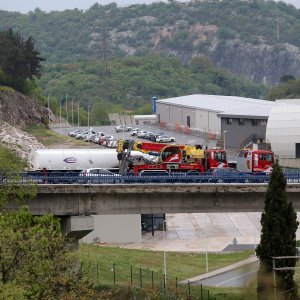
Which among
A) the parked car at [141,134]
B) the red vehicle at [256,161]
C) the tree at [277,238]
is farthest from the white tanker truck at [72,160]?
the parked car at [141,134]

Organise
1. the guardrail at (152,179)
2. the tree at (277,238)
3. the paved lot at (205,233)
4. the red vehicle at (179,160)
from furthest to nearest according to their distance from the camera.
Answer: the paved lot at (205,233)
the red vehicle at (179,160)
the guardrail at (152,179)
the tree at (277,238)

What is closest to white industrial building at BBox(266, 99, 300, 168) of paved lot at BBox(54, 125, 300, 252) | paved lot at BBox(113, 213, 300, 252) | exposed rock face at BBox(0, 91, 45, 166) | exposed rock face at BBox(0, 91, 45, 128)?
paved lot at BBox(54, 125, 300, 252)

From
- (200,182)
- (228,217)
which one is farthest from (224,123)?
(200,182)

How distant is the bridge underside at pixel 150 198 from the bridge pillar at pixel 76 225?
51cm

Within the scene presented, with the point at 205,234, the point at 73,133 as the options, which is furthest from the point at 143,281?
the point at 73,133

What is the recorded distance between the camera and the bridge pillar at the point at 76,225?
87.9 m

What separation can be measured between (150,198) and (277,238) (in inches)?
570

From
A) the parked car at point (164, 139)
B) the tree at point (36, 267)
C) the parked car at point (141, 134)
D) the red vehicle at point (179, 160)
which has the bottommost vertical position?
the tree at point (36, 267)

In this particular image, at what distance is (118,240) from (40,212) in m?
34.0

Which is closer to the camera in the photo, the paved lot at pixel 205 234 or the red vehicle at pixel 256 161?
the red vehicle at pixel 256 161

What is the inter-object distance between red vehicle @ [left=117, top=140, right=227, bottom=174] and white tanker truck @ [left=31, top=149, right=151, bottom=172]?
98.7 inches

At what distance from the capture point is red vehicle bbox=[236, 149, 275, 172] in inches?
4301

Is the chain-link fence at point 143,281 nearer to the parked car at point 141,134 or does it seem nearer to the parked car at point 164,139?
the parked car at point 164,139

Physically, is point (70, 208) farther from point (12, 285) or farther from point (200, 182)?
point (12, 285)
